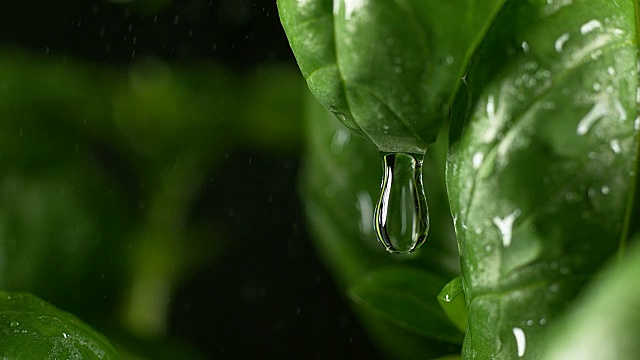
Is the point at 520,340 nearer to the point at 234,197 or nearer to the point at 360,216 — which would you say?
the point at 360,216

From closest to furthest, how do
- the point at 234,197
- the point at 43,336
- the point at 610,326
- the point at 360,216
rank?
the point at 610,326 < the point at 43,336 < the point at 360,216 < the point at 234,197

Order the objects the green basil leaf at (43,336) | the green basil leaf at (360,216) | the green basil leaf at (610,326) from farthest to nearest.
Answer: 1. the green basil leaf at (360,216)
2. the green basil leaf at (43,336)
3. the green basil leaf at (610,326)

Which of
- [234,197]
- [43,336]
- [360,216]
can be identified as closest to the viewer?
[43,336]

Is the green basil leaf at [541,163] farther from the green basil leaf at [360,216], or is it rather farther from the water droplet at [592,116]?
the green basil leaf at [360,216]

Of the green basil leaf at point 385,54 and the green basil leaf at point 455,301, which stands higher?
the green basil leaf at point 385,54

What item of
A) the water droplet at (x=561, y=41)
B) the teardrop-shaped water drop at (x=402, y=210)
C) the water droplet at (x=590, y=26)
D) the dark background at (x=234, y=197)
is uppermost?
the water droplet at (x=590, y=26)

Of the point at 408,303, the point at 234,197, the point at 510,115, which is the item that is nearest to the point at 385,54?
the point at 510,115

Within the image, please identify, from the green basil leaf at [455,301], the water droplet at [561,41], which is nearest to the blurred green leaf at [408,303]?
the green basil leaf at [455,301]
